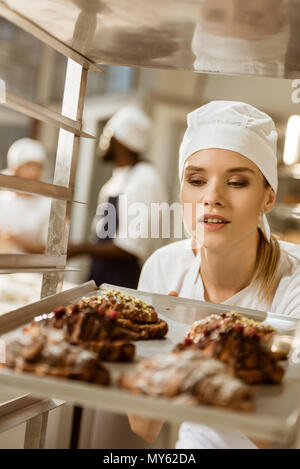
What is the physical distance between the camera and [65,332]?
3.71 ft

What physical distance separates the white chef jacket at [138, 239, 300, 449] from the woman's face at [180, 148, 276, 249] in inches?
6.9

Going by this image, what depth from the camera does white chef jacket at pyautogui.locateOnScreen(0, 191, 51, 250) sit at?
14.6 feet

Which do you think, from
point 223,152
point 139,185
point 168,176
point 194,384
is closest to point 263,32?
point 223,152

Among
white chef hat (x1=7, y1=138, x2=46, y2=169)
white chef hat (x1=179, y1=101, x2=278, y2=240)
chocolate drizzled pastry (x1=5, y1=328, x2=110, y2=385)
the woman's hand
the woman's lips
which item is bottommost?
the woman's hand

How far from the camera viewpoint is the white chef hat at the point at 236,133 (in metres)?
1.59

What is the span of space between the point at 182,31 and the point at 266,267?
79cm

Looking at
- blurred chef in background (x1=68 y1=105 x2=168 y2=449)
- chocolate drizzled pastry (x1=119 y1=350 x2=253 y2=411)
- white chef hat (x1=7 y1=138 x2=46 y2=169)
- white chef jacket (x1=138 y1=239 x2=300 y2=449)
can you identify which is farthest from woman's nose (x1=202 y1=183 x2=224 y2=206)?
white chef hat (x1=7 y1=138 x2=46 y2=169)

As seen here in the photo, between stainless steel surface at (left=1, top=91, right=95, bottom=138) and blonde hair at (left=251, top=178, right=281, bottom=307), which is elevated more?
stainless steel surface at (left=1, top=91, right=95, bottom=138)

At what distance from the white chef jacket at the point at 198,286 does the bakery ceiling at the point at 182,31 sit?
583 mm

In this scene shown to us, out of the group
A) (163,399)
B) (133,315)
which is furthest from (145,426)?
(163,399)

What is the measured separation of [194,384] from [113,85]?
5.57 m

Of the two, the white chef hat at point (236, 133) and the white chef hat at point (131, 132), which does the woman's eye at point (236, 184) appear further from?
the white chef hat at point (131, 132)

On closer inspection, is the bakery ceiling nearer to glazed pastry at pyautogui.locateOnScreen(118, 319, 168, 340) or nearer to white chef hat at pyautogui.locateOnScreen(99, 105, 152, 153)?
glazed pastry at pyautogui.locateOnScreen(118, 319, 168, 340)

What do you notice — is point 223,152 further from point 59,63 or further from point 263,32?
point 59,63
